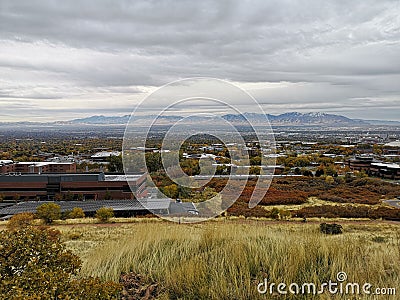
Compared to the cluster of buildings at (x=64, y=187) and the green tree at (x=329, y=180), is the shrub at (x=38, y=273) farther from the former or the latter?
the green tree at (x=329, y=180)

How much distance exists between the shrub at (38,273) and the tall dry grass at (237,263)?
3.40 feet

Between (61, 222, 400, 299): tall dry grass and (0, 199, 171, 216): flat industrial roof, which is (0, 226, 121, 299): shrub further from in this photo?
(0, 199, 171, 216): flat industrial roof

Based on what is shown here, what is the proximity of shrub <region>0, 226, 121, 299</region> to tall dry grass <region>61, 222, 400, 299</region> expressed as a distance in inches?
40.8

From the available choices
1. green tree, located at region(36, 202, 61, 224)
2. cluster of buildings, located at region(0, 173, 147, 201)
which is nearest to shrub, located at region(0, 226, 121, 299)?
green tree, located at region(36, 202, 61, 224)

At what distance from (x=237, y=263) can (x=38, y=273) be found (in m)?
2.62

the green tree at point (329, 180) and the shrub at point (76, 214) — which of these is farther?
the green tree at point (329, 180)

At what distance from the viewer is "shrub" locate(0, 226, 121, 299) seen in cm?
366

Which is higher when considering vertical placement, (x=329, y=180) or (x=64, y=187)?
(x=64, y=187)

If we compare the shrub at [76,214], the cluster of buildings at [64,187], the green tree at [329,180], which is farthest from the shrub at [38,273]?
the green tree at [329,180]

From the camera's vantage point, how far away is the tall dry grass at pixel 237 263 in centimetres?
482

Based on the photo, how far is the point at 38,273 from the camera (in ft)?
12.3

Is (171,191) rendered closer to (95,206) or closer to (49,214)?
(95,206)

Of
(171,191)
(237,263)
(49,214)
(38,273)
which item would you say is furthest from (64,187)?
(38,273)

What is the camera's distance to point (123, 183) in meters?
35.4
